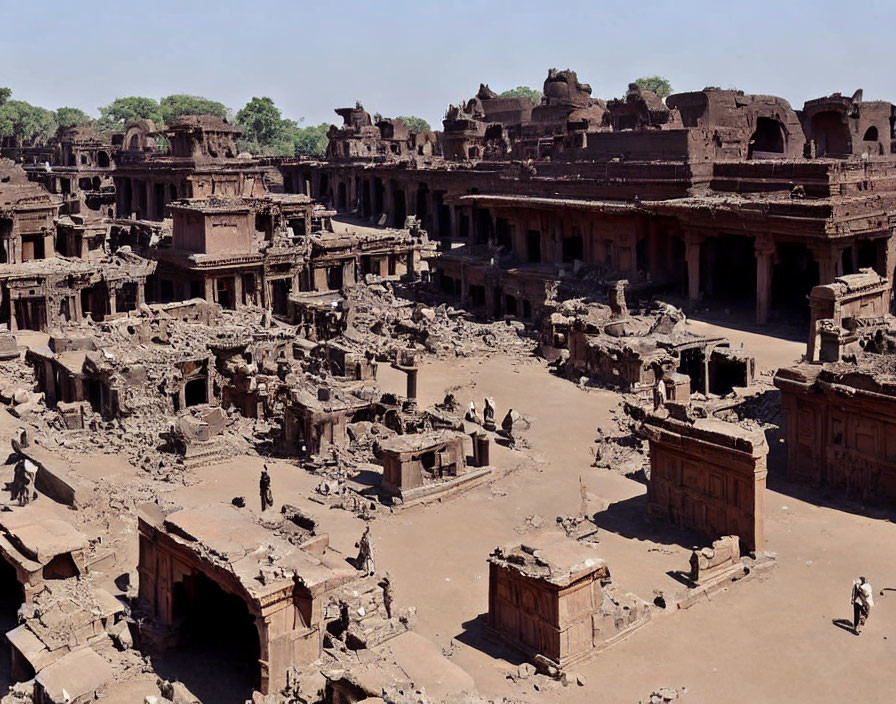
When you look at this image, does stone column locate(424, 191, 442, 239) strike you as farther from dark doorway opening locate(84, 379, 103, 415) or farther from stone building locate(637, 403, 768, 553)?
stone building locate(637, 403, 768, 553)

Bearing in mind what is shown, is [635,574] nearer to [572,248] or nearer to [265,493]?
[265,493]

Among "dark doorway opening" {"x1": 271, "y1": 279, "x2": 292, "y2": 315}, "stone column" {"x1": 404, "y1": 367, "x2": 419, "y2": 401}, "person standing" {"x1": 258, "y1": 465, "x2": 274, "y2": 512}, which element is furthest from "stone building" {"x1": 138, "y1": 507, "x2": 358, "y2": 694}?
"dark doorway opening" {"x1": 271, "y1": 279, "x2": 292, "y2": 315}

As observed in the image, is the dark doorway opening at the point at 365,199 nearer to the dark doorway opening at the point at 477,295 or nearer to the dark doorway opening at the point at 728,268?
the dark doorway opening at the point at 477,295

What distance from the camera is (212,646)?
810 inches

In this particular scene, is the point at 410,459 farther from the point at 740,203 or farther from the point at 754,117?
the point at 754,117

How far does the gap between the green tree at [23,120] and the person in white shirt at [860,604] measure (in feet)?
521

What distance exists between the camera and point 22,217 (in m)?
56.8

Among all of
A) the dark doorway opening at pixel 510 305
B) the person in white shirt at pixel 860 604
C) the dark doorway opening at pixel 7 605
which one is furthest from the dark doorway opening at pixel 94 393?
the person in white shirt at pixel 860 604

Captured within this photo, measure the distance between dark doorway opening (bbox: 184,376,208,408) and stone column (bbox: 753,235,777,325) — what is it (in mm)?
24406

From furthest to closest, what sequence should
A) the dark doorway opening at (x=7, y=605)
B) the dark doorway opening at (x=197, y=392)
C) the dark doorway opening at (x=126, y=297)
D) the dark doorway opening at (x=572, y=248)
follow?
the dark doorway opening at (x=572, y=248) → the dark doorway opening at (x=126, y=297) → the dark doorway opening at (x=197, y=392) → the dark doorway opening at (x=7, y=605)

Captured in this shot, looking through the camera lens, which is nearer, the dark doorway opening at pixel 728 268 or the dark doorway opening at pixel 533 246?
the dark doorway opening at pixel 728 268

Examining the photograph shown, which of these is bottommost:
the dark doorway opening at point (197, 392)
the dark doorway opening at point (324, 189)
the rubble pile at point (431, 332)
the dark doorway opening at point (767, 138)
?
the dark doorway opening at point (197, 392)

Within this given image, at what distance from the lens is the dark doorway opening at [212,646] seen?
62.4 ft

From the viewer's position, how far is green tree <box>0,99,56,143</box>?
163 meters
